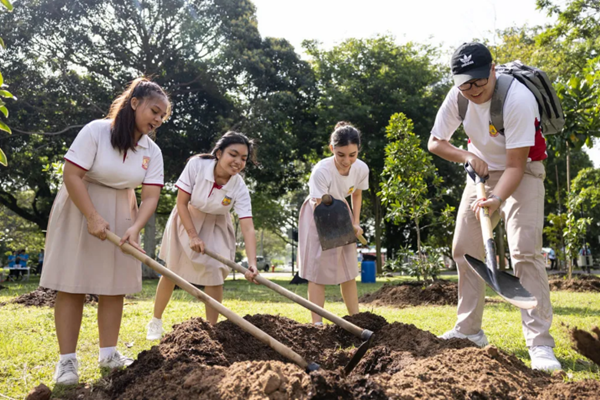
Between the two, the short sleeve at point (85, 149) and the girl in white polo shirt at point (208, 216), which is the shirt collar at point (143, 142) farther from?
the girl in white polo shirt at point (208, 216)

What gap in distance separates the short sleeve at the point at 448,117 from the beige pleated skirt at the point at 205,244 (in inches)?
78.0

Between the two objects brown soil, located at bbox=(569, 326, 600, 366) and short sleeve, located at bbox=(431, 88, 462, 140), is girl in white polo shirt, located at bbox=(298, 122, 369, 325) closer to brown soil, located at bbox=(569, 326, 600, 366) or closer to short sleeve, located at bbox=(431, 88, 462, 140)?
short sleeve, located at bbox=(431, 88, 462, 140)

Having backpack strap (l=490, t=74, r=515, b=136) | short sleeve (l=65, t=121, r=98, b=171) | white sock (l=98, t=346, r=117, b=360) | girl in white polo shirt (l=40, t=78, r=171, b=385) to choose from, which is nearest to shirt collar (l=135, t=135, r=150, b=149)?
girl in white polo shirt (l=40, t=78, r=171, b=385)

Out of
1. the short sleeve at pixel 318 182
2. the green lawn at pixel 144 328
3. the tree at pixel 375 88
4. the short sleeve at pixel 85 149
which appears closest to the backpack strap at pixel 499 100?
the green lawn at pixel 144 328

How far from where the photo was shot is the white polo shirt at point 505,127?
3.32 m

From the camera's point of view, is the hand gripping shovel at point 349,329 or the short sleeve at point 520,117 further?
the short sleeve at point 520,117

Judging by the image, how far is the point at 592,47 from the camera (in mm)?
14750

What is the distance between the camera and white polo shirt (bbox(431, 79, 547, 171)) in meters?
3.32

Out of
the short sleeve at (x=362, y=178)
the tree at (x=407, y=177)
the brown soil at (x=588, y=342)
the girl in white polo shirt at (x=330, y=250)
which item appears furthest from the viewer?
the tree at (x=407, y=177)

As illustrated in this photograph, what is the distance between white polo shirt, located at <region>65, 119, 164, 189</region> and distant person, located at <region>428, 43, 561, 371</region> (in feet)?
7.13

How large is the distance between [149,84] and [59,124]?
15.1 m

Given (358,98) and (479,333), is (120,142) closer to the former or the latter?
(479,333)

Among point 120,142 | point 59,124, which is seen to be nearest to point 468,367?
point 120,142

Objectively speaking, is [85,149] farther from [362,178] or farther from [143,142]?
[362,178]
